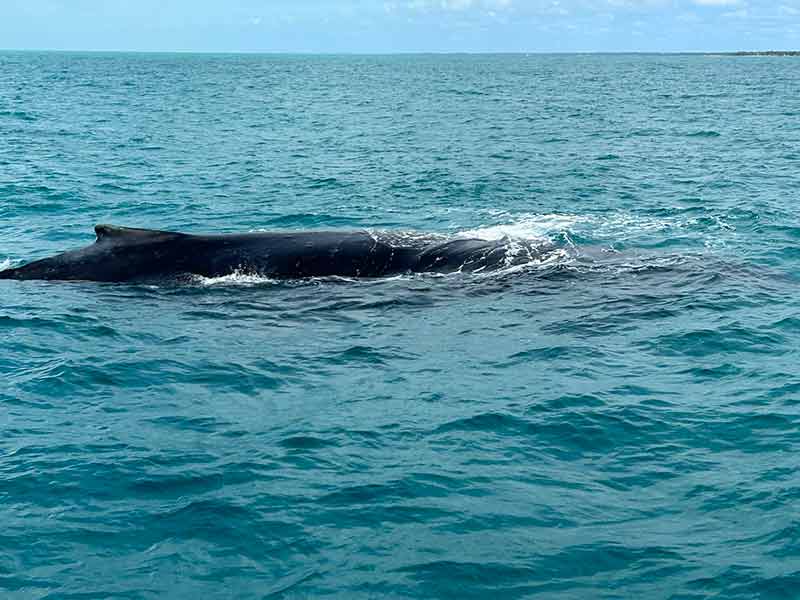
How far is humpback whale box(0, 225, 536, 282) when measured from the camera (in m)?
19.3

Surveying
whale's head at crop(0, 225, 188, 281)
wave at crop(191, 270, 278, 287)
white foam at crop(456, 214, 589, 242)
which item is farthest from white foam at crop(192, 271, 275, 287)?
white foam at crop(456, 214, 589, 242)

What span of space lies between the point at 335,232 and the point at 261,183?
55.3 feet

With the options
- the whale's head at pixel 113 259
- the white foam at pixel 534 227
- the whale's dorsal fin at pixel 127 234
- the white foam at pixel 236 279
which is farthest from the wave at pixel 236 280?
the white foam at pixel 534 227

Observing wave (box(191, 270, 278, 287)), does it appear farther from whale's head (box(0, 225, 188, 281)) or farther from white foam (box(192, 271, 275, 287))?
whale's head (box(0, 225, 188, 281))

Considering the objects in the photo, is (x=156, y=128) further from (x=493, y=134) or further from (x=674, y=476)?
(x=674, y=476)

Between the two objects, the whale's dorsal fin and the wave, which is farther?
the whale's dorsal fin

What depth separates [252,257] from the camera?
19.4m

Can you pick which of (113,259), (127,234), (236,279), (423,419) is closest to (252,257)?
(236,279)

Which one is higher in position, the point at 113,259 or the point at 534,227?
the point at 113,259

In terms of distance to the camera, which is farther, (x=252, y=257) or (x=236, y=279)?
(x=252, y=257)

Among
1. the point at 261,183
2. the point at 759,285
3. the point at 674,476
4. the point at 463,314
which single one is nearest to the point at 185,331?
the point at 463,314

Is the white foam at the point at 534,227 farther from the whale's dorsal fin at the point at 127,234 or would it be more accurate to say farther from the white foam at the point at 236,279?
the whale's dorsal fin at the point at 127,234

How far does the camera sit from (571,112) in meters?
77.9

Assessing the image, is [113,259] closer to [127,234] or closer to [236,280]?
[127,234]
